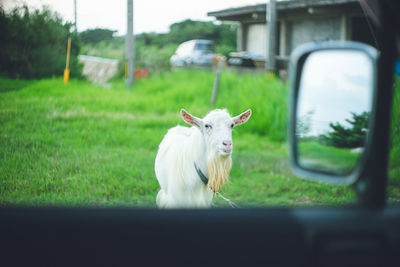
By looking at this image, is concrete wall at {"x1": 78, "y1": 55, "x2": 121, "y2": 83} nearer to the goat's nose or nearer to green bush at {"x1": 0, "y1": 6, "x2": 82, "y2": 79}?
green bush at {"x1": 0, "y1": 6, "x2": 82, "y2": 79}

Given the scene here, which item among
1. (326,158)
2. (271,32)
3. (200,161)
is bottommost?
(200,161)

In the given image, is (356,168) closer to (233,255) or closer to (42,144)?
(233,255)

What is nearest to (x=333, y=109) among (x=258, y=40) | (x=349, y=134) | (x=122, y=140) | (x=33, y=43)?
(x=349, y=134)

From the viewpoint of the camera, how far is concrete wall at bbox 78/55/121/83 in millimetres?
4522

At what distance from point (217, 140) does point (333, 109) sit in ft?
5.15

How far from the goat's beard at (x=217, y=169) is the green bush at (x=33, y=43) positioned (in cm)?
153

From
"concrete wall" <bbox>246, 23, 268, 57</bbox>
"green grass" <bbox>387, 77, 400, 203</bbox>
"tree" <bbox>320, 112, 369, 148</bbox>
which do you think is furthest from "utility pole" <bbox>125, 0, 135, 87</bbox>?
"concrete wall" <bbox>246, 23, 268, 57</bbox>

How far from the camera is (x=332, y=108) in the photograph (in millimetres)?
1849

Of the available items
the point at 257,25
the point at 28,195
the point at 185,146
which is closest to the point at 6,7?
the point at 28,195

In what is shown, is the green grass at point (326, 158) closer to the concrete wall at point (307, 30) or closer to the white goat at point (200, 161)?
the white goat at point (200, 161)

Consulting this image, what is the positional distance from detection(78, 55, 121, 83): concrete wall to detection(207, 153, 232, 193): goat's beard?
1741mm

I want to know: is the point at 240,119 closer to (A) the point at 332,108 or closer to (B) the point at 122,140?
(A) the point at 332,108

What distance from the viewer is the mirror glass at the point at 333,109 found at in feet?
5.40

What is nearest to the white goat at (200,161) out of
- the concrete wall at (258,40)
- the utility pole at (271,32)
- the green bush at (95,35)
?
the green bush at (95,35)
